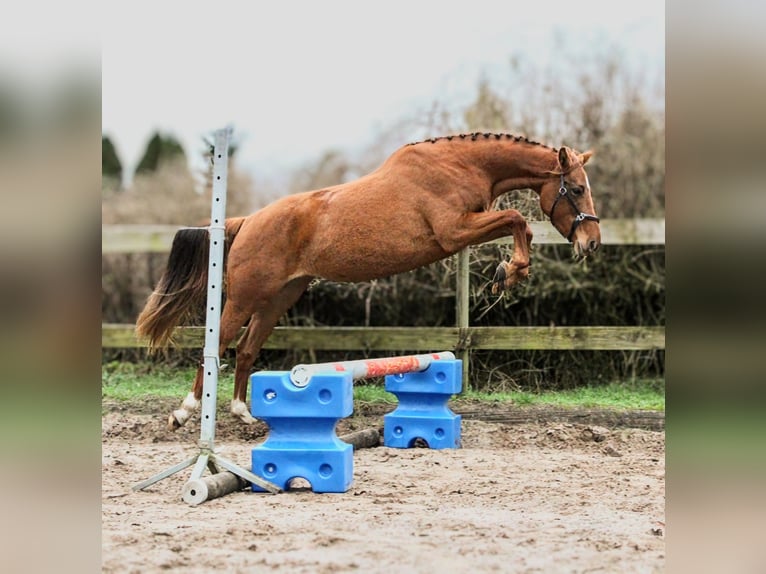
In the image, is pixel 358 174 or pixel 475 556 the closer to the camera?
pixel 475 556

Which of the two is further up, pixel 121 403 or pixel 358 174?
pixel 358 174

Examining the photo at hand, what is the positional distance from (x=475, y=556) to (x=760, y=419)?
1544 millimetres

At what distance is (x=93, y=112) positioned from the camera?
1.23 m

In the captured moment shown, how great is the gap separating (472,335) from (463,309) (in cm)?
23

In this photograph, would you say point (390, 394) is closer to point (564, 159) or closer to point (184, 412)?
point (184, 412)

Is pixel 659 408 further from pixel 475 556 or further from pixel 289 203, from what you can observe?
pixel 475 556

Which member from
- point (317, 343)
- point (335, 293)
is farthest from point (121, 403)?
point (335, 293)

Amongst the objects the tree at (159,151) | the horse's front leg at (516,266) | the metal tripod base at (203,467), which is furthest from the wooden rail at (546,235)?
the tree at (159,151)

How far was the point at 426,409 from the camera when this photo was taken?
5.02 metres

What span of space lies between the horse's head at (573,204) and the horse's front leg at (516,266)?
280mm

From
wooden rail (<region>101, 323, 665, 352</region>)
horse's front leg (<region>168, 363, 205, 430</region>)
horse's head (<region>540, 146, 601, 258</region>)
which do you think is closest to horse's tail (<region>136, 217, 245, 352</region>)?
horse's front leg (<region>168, 363, 205, 430</region>)

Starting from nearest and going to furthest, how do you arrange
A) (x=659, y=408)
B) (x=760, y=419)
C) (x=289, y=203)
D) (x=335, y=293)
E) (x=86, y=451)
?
(x=760, y=419) → (x=86, y=451) → (x=289, y=203) → (x=659, y=408) → (x=335, y=293)

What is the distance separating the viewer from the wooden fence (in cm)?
625

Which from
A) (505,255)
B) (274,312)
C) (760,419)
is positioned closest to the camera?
(760,419)
